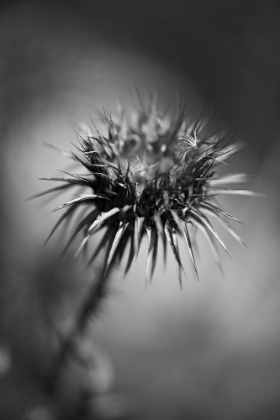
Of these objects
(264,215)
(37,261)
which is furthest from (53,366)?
(264,215)

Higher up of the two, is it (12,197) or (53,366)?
(12,197)

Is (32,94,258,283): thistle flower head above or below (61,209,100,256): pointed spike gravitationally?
above

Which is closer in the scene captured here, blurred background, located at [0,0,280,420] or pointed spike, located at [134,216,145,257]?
pointed spike, located at [134,216,145,257]

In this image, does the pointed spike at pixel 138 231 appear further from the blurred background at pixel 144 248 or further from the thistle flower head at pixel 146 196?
the blurred background at pixel 144 248

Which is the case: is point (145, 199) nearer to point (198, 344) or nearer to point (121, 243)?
point (121, 243)

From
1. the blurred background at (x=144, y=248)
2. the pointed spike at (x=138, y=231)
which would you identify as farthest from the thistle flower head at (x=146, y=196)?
the blurred background at (x=144, y=248)

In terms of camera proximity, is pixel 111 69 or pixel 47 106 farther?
pixel 111 69

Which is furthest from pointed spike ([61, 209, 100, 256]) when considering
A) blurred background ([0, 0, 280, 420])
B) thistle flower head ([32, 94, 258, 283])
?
blurred background ([0, 0, 280, 420])

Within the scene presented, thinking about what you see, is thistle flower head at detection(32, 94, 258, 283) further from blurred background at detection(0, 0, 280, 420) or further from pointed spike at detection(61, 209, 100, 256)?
blurred background at detection(0, 0, 280, 420)
